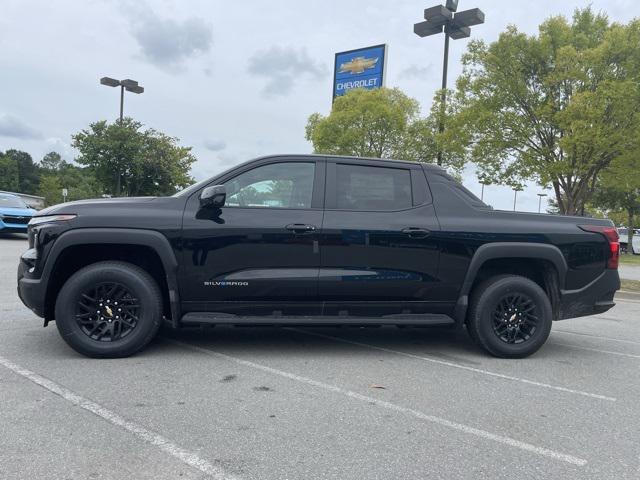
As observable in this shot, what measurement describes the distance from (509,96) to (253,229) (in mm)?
12513

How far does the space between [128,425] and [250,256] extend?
1.75m

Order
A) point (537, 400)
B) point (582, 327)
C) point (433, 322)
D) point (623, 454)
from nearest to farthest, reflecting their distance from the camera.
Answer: point (623, 454) < point (537, 400) < point (433, 322) < point (582, 327)

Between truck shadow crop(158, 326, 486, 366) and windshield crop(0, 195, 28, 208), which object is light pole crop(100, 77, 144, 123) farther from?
truck shadow crop(158, 326, 486, 366)

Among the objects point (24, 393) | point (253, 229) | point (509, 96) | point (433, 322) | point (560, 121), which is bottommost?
point (24, 393)

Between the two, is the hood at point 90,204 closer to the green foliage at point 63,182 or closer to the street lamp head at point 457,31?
the street lamp head at point 457,31

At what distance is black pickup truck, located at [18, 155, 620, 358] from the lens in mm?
4406

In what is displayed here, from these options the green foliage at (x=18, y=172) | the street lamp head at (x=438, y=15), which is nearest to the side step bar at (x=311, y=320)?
→ the street lamp head at (x=438, y=15)

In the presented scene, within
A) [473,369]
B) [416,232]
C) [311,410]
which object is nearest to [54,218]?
[311,410]

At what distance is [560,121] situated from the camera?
1304 centimetres

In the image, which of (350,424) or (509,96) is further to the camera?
(509,96)

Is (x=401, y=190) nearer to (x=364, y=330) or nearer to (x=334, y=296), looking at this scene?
(x=334, y=296)

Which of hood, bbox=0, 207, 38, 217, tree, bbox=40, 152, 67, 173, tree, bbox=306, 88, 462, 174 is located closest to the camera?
hood, bbox=0, 207, 38, 217

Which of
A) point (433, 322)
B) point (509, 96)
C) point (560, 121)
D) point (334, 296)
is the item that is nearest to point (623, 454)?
point (433, 322)

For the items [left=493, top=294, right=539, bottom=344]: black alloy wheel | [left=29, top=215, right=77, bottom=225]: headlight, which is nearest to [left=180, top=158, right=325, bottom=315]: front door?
[left=29, top=215, right=77, bottom=225]: headlight
